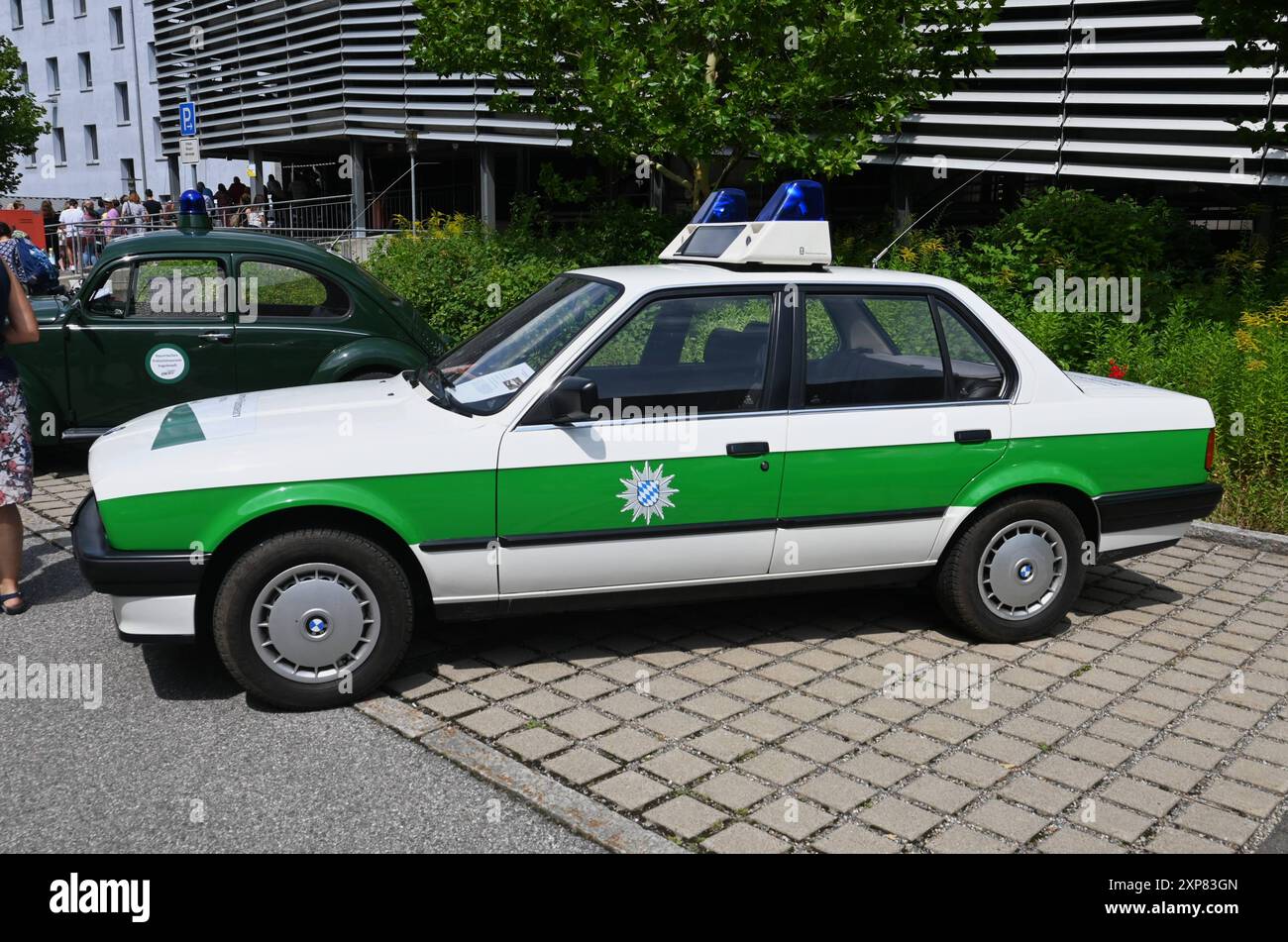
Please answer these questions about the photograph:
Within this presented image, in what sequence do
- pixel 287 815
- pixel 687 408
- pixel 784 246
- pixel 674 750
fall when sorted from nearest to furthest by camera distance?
pixel 287 815, pixel 674 750, pixel 687 408, pixel 784 246

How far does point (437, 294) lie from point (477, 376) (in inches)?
304

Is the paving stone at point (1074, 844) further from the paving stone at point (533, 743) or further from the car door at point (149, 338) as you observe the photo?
the car door at point (149, 338)

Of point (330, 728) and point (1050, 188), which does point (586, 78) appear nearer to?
point (1050, 188)

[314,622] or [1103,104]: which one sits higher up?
[1103,104]

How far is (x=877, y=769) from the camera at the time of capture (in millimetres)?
4027

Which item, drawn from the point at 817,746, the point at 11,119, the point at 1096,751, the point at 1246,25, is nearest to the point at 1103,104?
the point at 1246,25

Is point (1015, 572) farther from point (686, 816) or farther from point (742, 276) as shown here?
point (686, 816)

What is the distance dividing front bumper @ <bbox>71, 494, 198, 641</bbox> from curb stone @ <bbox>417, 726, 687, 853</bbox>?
1.03m

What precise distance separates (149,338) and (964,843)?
22.5ft

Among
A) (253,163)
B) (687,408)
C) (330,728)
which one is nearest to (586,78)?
(687,408)

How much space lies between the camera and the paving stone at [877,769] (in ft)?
13.0

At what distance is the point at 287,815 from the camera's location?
12.1 feet

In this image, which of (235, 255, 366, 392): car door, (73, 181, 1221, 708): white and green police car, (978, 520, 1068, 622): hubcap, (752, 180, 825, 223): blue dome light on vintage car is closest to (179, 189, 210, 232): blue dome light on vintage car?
(235, 255, 366, 392): car door
